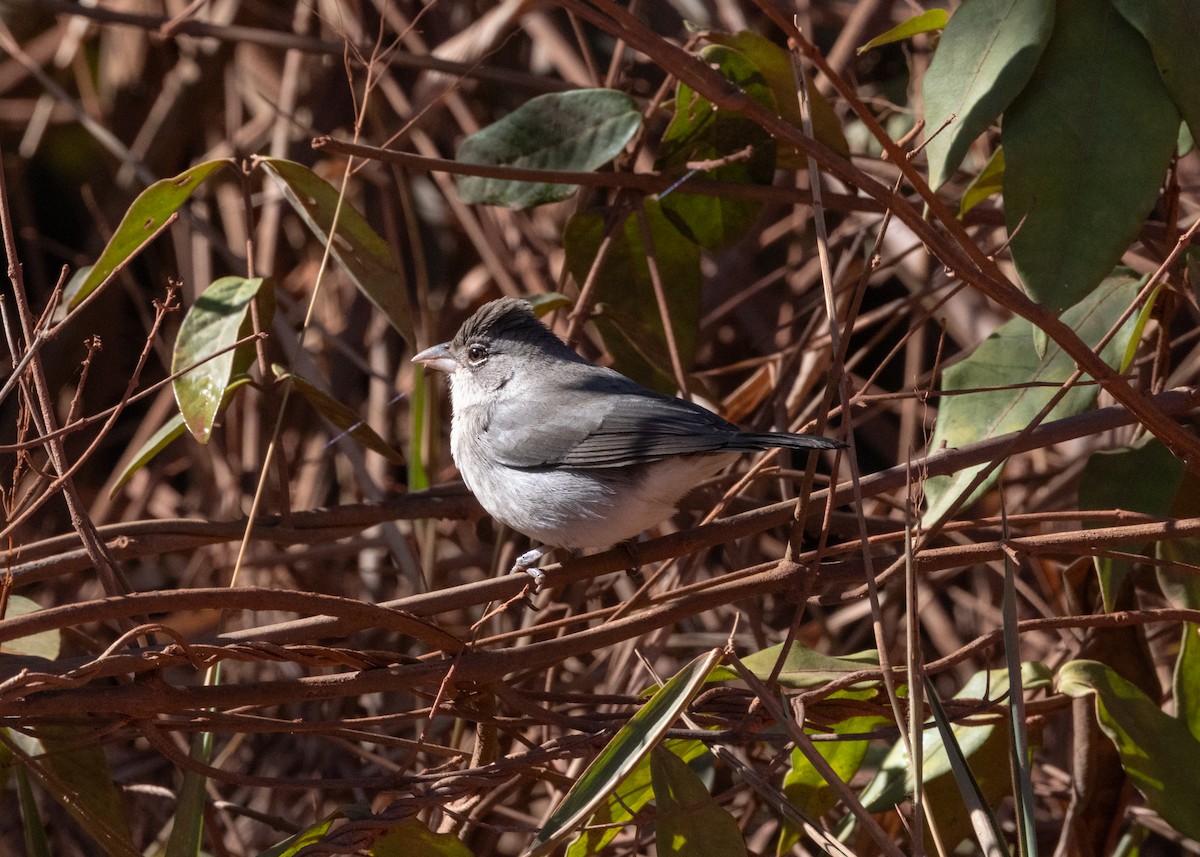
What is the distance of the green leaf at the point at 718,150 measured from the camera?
3285 millimetres

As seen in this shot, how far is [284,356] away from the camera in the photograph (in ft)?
16.6

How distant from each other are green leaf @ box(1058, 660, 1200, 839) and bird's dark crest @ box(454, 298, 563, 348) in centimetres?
184

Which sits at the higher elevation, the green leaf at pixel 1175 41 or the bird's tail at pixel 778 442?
the green leaf at pixel 1175 41

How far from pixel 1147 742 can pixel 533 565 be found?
168 centimetres

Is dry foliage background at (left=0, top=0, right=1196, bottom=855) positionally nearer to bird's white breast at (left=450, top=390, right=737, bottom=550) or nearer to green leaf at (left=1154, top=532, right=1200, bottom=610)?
bird's white breast at (left=450, top=390, right=737, bottom=550)

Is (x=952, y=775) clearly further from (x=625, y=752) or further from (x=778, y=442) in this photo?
(x=625, y=752)

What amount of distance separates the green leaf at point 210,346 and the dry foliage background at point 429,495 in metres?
0.10

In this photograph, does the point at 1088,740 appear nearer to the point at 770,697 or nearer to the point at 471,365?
the point at 770,697

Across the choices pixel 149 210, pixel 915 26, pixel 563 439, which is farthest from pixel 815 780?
pixel 149 210

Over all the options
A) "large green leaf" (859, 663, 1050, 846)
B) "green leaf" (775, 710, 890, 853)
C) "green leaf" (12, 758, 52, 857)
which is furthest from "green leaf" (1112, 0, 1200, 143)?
"green leaf" (12, 758, 52, 857)

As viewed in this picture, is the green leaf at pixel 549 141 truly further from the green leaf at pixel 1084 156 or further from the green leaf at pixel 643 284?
the green leaf at pixel 1084 156

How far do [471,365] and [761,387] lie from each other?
0.94 meters

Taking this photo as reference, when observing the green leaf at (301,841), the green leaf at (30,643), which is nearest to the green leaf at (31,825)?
the green leaf at (30,643)

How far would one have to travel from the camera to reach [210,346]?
2773 mm
